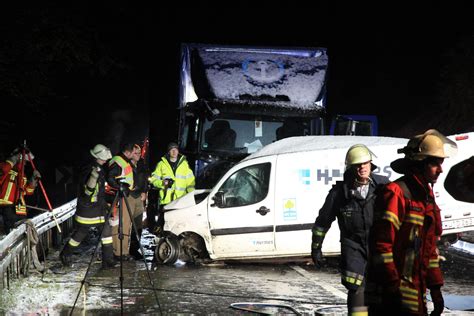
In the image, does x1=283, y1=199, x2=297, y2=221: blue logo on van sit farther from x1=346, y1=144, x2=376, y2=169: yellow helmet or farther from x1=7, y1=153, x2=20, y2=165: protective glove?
x1=7, y1=153, x2=20, y2=165: protective glove

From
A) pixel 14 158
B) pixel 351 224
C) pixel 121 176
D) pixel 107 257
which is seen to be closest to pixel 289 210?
pixel 121 176

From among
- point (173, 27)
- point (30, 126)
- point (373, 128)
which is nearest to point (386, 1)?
point (173, 27)

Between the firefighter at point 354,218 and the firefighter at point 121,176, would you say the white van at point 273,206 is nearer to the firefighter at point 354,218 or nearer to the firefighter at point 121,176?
the firefighter at point 121,176

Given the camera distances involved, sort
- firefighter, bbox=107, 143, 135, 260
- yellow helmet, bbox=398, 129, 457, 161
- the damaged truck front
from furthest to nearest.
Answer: the damaged truck front
firefighter, bbox=107, 143, 135, 260
yellow helmet, bbox=398, 129, 457, 161

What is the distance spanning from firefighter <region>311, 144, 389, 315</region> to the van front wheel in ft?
17.0

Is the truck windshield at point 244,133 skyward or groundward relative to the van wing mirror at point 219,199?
skyward

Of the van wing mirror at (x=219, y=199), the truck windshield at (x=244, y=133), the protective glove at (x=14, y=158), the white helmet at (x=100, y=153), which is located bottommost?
the van wing mirror at (x=219, y=199)

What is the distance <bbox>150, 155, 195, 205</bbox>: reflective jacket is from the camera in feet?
41.9

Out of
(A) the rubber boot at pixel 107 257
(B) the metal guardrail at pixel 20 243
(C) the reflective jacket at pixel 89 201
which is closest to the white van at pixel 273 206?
(A) the rubber boot at pixel 107 257

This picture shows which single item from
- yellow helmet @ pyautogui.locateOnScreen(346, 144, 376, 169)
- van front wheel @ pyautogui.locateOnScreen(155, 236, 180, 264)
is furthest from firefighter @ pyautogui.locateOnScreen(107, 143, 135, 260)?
yellow helmet @ pyautogui.locateOnScreen(346, 144, 376, 169)

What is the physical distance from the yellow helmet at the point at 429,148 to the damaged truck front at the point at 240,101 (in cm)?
896

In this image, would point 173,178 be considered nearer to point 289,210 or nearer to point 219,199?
point 219,199

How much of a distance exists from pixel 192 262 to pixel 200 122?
3409mm

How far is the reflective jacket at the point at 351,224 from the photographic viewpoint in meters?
6.04
